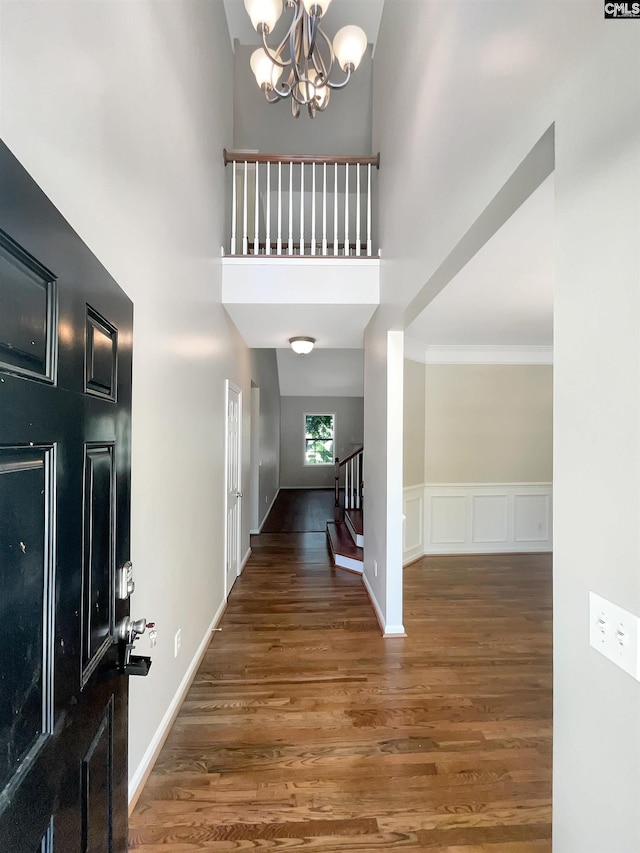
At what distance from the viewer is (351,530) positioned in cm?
517

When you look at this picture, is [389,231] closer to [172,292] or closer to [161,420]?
[172,292]

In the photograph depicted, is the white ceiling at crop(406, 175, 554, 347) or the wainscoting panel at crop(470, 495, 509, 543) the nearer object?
the white ceiling at crop(406, 175, 554, 347)

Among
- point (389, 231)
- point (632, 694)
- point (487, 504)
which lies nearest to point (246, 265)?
point (389, 231)

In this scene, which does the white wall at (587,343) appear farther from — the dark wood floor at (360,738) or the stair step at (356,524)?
the stair step at (356,524)

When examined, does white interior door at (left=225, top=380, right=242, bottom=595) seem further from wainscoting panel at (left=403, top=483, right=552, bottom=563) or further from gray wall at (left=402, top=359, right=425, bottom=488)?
wainscoting panel at (left=403, top=483, right=552, bottom=563)

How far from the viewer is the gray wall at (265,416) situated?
5.93 metres

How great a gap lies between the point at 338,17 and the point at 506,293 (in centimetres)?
320

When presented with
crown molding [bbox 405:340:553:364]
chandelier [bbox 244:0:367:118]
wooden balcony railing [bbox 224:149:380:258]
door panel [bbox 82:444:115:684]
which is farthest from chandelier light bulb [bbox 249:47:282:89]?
crown molding [bbox 405:340:553:364]

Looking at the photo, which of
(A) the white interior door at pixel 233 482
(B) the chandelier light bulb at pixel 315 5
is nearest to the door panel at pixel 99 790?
(A) the white interior door at pixel 233 482

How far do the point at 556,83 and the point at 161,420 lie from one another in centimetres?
185

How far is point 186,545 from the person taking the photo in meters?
2.30

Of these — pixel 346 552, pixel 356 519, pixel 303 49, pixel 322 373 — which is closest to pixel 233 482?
pixel 346 552

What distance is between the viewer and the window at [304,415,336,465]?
34.8 feet

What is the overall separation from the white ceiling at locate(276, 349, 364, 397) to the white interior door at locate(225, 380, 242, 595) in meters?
4.40
